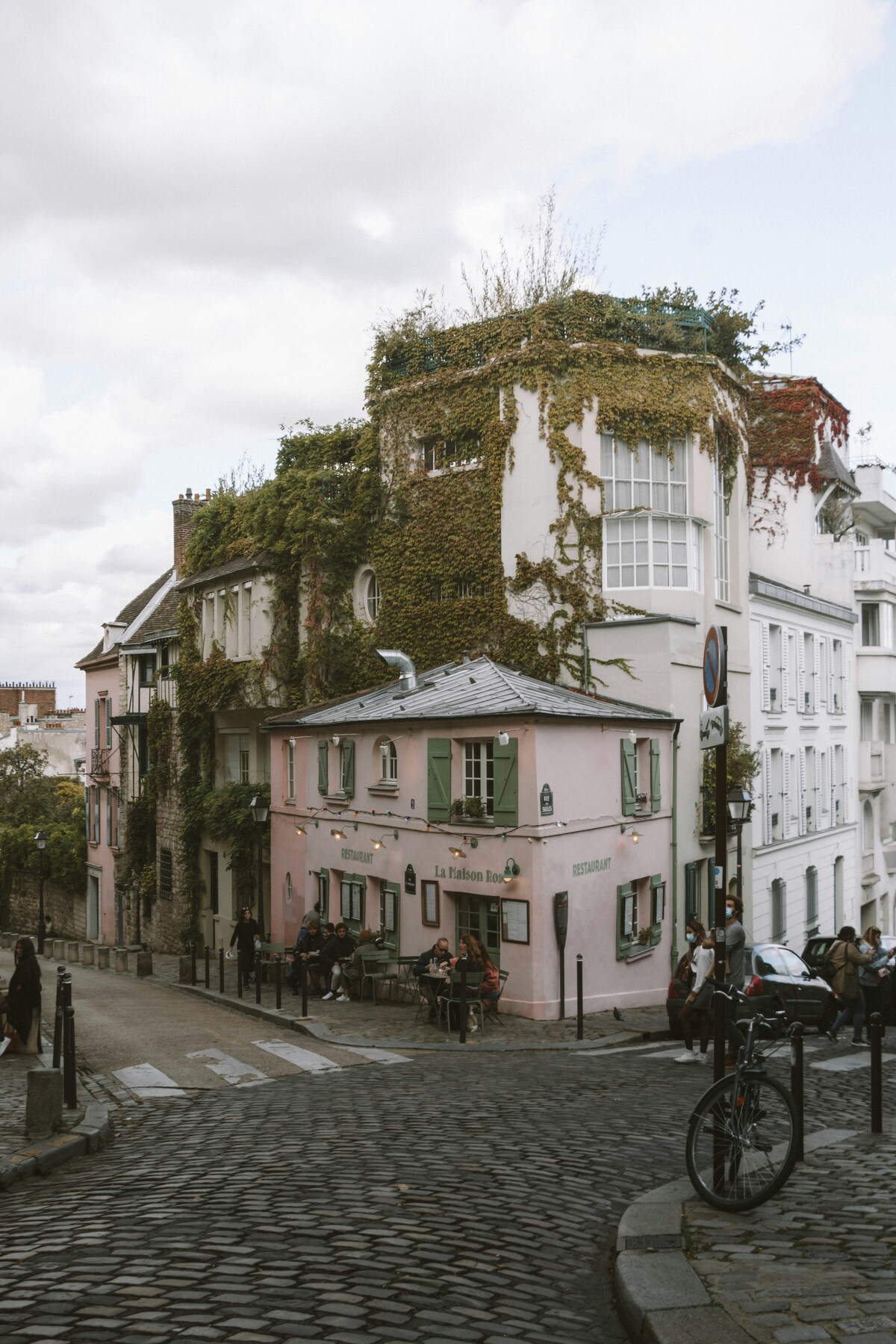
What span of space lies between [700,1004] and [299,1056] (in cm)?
499

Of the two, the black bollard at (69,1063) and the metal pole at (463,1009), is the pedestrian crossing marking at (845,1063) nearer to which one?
the metal pole at (463,1009)

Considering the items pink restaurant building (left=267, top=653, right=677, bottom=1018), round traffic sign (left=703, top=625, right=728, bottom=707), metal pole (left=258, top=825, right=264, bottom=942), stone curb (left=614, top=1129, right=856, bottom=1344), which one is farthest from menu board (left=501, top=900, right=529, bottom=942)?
stone curb (left=614, top=1129, right=856, bottom=1344)

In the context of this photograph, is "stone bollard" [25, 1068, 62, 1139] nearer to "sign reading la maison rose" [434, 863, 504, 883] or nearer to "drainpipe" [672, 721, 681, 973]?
"sign reading la maison rose" [434, 863, 504, 883]

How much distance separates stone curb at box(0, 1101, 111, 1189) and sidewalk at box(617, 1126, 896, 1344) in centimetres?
447

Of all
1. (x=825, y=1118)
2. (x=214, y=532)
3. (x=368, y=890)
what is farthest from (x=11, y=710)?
(x=825, y=1118)

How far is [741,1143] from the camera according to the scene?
651 centimetres

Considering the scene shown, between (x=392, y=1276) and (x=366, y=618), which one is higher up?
(x=366, y=618)

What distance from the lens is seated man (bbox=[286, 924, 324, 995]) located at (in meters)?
22.4

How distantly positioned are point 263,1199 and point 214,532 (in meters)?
30.6

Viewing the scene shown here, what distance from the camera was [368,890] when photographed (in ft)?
78.6

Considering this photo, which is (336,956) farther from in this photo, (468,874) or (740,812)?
(740,812)

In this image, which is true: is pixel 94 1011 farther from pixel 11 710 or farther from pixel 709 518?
pixel 11 710

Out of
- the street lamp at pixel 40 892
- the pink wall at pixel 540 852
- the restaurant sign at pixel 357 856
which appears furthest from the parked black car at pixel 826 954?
the street lamp at pixel 40 892

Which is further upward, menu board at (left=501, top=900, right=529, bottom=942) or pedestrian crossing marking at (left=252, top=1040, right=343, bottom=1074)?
menu board at (left=501, top=900, right=529, bottom=942)
